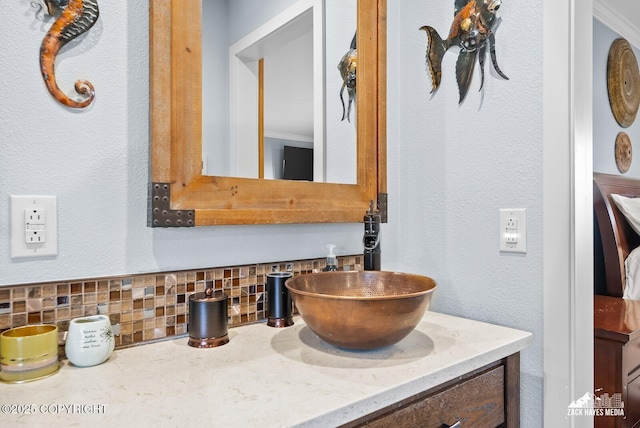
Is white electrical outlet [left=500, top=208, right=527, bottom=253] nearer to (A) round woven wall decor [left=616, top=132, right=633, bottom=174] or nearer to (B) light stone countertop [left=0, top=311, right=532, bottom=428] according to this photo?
(B) light stone countertop [left=0, top=311, right=532, bottom=428]

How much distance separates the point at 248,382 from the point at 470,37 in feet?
3.68

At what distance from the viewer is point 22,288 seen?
809mm

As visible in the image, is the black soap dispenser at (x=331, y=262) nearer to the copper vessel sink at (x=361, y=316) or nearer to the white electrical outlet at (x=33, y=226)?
the copper vessel sink at (x=361, y=316)

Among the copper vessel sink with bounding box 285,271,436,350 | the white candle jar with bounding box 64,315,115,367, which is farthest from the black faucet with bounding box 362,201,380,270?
the white candle jar with bounding box 64,315,115,367

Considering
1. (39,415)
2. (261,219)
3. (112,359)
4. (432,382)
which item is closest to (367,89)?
(261,219)

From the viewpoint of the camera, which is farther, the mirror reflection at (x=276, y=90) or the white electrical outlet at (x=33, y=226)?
the mirror reflection at (x=276, y=90)

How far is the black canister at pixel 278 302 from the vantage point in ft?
3.59

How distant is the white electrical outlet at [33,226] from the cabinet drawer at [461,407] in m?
0.72

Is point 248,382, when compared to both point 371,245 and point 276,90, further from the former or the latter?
point 276,90

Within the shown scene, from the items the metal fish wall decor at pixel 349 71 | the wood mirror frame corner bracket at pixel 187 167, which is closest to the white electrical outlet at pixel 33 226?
the wood mirror frame corner bracket at pixel 187 167

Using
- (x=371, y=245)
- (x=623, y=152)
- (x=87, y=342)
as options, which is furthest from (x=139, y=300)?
(x=623, y=152)

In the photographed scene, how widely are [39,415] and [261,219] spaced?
2.03 feet

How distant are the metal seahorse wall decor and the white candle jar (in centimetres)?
46

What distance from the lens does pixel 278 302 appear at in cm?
110
